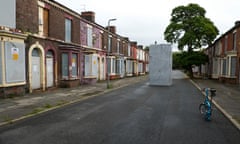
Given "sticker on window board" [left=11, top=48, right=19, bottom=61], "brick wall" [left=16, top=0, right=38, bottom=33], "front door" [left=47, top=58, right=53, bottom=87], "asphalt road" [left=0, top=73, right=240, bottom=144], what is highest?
"brick wall" [left=16, top=0, right=38, bottom=33]

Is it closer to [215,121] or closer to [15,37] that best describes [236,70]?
[215,121]

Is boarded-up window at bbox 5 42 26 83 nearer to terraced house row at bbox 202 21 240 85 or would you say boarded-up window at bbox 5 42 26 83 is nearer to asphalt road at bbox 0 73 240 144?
asphalt road at bbox 0 73 240 144

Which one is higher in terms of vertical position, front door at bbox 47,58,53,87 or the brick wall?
the brick wall

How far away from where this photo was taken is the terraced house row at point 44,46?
35.8ft

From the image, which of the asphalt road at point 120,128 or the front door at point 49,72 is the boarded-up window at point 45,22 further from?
the asphalt road at point 120,128

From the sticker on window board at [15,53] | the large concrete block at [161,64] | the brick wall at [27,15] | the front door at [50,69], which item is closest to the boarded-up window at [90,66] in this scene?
the front door at [50,69]

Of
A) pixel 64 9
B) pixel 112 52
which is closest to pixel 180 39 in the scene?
pixel 112 52

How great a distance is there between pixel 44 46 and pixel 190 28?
23.7 m

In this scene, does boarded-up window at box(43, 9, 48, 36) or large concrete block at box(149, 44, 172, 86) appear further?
large concrete block at box(149, 44, 172, 86)

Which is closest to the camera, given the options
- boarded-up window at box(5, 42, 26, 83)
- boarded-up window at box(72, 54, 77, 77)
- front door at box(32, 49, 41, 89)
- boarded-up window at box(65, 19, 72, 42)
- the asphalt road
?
the asphalt road

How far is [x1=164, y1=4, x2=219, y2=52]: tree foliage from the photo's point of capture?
2907cm

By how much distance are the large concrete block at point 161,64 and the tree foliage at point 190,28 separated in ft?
31.1

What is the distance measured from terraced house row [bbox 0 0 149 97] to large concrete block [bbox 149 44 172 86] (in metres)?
6.64

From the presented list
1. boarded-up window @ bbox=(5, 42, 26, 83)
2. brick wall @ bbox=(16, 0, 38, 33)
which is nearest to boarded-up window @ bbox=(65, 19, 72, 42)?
brick wall @ bbox=(16, 0, 38, 33)
